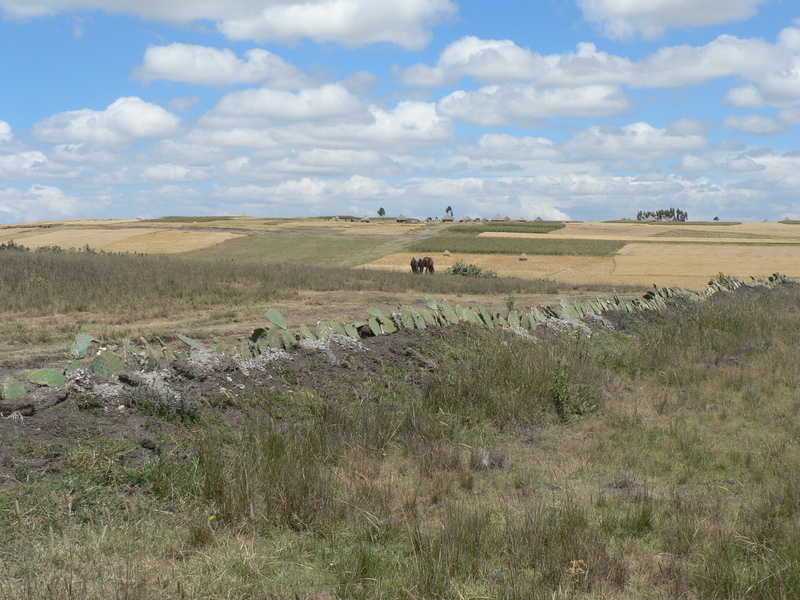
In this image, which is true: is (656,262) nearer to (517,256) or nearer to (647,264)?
(647,264)

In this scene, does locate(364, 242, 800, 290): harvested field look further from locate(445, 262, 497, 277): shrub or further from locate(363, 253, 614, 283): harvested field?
locate(445, 262, 497, 277): shrub

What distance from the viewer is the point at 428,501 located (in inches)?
181

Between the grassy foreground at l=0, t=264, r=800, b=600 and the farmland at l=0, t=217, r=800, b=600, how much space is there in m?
0.02

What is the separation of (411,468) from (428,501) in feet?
2.18

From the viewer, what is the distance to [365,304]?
52.3 ft

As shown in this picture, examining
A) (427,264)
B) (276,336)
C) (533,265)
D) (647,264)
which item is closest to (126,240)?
(427,264)

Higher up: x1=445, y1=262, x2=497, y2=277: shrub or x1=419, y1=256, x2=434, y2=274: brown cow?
x1=419, y1=256, x2=434, y2=274: brown cow

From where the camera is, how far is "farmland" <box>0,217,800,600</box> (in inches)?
136

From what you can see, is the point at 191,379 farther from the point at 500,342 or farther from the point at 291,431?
the point at 500,342

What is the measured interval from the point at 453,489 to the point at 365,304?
11343 mm

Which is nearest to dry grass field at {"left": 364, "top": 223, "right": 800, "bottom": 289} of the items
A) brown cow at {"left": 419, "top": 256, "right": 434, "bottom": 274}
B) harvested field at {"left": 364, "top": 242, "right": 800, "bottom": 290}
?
harvested field at {"left": 364, "top": 242, "right": 800, "bottom": 290}

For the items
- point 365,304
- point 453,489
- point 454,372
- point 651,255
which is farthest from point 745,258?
point 453,489

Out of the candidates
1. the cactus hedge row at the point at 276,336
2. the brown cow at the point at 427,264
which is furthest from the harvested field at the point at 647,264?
the cactus hedge row at the point at 276,336

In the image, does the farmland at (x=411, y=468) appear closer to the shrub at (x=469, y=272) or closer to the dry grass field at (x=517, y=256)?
the shrub at (x=469, y=272)
